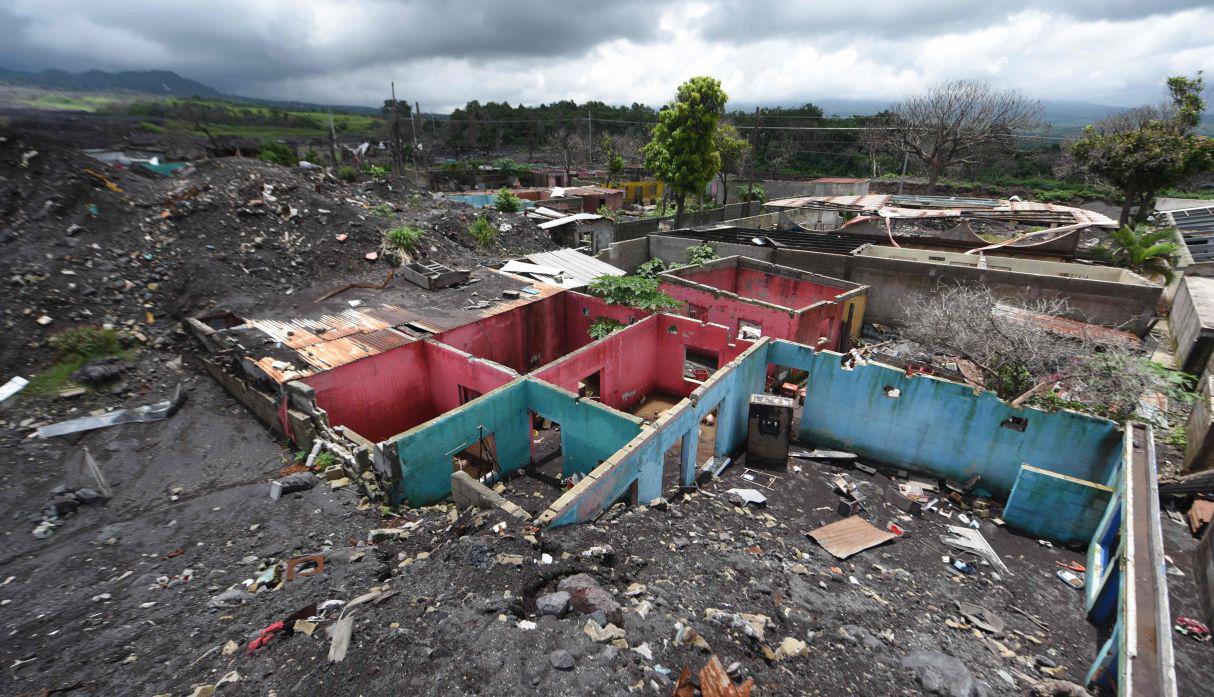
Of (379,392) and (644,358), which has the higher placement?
(644,358)

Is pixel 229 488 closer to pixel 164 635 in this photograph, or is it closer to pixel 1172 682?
pixel 164 635

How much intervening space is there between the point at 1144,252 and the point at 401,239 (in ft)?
81.1

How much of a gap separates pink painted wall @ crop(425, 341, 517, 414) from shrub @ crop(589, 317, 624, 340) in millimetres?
3639

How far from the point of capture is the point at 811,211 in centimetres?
2784

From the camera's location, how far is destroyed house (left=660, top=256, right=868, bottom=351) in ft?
46.9

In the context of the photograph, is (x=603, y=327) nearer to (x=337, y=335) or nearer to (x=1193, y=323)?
(x=337, y=335)

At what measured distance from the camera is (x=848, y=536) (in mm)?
9109

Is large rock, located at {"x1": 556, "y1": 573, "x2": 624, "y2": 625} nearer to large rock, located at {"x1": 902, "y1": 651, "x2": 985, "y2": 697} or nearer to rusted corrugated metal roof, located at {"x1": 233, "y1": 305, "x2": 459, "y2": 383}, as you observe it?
large rock, located at {"x1": 902, "y1": 651, "x2": 985, "y2": 697}

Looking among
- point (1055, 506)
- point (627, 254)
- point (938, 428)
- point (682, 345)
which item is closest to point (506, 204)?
point (627, 254)

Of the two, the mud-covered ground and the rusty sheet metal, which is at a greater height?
the mud-covered ground

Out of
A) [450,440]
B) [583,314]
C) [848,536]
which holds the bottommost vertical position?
[848,536]

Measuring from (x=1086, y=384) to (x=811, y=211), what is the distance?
19857mm

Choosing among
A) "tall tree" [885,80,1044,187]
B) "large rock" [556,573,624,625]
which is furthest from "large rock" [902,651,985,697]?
"tall tree" [885,80,1044,187]

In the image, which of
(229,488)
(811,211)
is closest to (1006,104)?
(811,211)
